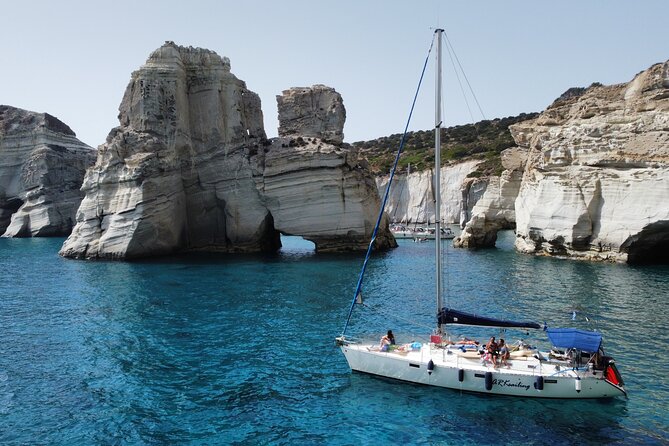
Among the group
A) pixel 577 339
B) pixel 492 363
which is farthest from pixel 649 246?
pixel 492 363

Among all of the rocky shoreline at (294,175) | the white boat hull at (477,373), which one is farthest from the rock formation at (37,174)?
the white boat hull at (477,373)

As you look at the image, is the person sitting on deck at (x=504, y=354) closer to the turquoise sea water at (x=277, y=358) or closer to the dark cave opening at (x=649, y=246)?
the turquoise sea water at (x=277, y=358)

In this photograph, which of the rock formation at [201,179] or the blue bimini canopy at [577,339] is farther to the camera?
the rock formation at [201,179]

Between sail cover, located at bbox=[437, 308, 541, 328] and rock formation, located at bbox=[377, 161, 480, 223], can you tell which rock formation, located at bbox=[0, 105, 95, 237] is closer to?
rock formation, located at bbox=[377, 161, 480, 223]

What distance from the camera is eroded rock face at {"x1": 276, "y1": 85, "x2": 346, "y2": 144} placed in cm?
6047

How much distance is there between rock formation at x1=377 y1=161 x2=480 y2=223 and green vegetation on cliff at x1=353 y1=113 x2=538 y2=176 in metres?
2.53

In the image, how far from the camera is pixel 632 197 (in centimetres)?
4191

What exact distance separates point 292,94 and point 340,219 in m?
17.5

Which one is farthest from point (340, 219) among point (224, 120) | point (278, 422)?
point (278, 422)

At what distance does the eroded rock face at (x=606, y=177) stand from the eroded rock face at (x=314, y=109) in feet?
72.7

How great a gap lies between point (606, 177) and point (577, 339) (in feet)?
104

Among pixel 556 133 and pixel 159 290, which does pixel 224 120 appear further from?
pixel 556 133

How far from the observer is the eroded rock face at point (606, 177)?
1626 inches

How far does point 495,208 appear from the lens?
219 feet
